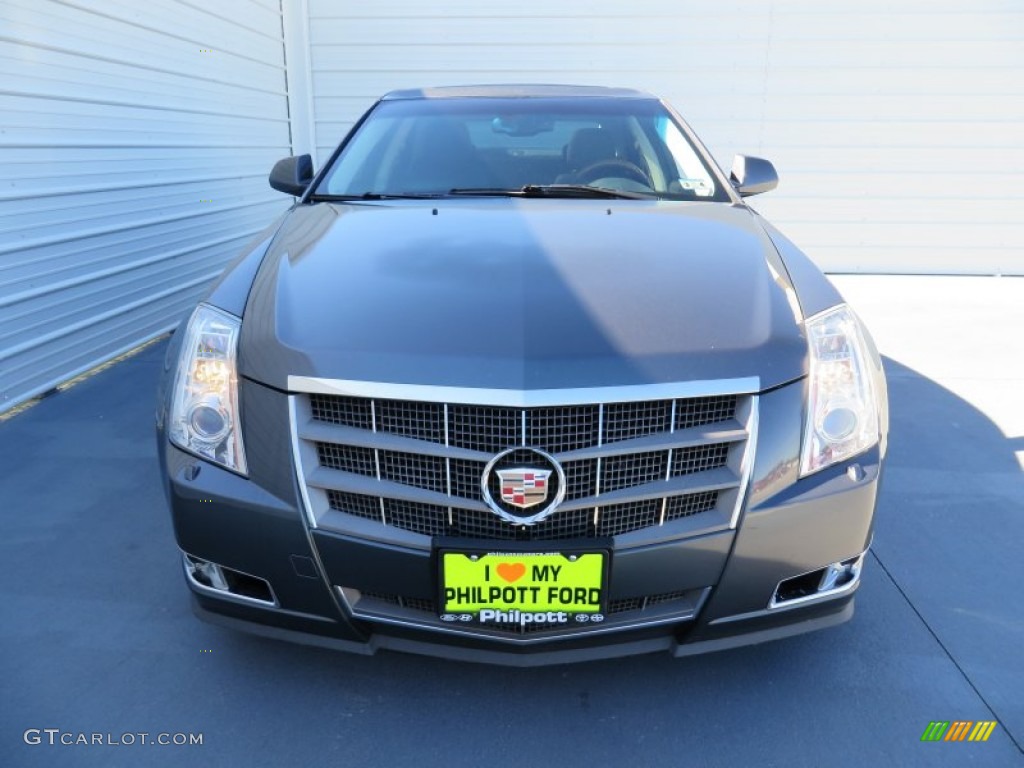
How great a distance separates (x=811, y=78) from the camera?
7.01 meters

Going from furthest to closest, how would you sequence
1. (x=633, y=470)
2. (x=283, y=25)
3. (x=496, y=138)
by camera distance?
(x=283, y=25) → (x=496, y=138) → (x=633, y=470)

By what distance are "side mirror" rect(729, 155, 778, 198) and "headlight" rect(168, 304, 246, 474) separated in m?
2.13

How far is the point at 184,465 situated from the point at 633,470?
1.00 m

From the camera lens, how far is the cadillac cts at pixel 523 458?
5.41 ft

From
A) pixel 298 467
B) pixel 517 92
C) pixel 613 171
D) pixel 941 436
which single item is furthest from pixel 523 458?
pixel 941 436

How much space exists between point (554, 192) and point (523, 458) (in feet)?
4.55

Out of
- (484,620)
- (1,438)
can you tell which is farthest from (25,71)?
(484,620)

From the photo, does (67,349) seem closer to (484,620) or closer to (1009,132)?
(484,620)

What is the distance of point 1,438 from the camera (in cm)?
347

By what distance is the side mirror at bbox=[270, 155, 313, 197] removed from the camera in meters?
3.24

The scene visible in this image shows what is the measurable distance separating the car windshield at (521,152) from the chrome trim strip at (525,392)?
50.4 inches

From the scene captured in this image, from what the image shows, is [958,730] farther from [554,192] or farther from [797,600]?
[554,192]

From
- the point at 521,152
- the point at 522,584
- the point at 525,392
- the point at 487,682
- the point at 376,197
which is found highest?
the point at 521,152

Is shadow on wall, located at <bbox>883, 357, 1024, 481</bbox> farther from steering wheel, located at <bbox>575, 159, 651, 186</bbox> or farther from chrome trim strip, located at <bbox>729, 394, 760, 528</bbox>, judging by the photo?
chrome trim strip, located at <bbox>729, 394, 760, 528</bbox>
